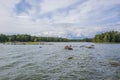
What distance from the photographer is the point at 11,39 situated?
192 m

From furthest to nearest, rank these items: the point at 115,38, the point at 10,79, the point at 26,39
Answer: the point at 26,39, the point at 115,38, the point at 10,79

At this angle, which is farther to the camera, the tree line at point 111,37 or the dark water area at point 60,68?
the tree line at point 111,37

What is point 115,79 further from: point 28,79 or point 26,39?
point 26,39

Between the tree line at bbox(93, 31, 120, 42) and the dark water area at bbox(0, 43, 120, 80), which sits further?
the tree line at bbox(93, 31, 120, 42)

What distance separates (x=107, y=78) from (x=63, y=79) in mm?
4845

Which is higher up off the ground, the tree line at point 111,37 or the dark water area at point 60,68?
the tree line at point 111,37

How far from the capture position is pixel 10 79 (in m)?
16.2

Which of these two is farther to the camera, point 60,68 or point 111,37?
point 111,37

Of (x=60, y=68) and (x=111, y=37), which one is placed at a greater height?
(x=111, y=37)

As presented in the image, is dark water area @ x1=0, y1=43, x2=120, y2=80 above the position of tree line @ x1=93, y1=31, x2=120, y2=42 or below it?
below

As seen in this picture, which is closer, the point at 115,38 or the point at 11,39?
the point at 115,38

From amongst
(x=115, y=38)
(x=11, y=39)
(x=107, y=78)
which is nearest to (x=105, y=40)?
(x=115, y=38)

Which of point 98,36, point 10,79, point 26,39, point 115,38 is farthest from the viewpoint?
point 26,39

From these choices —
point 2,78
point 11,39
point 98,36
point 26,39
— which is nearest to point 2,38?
point 11,39
